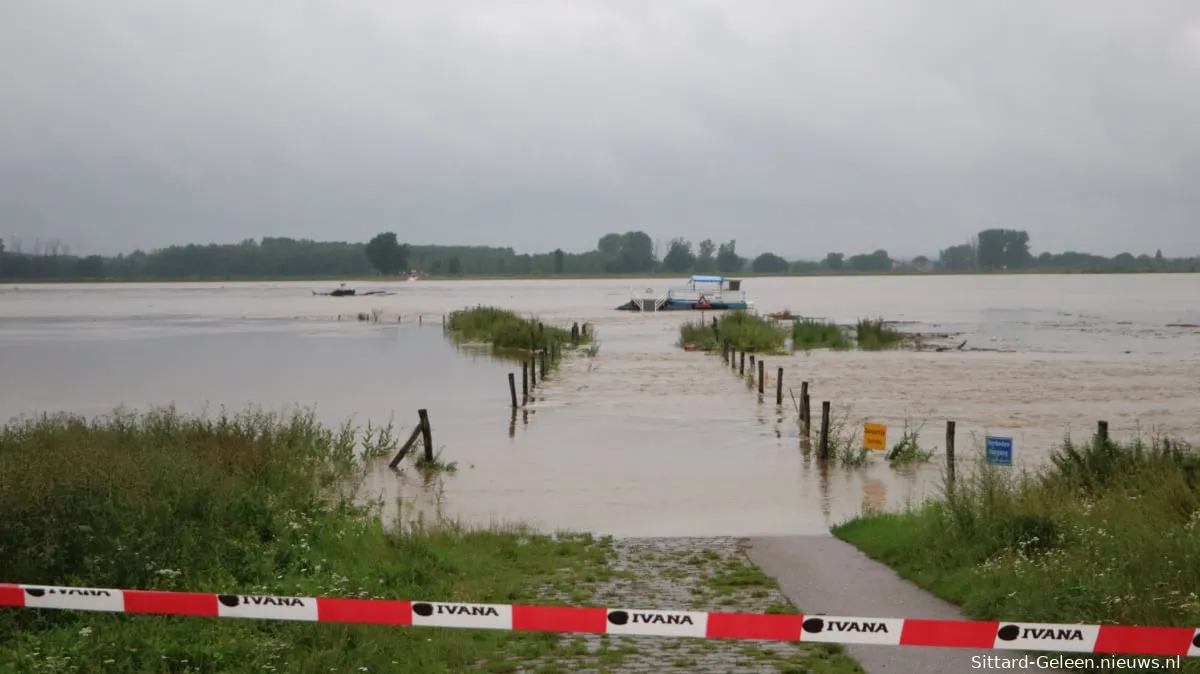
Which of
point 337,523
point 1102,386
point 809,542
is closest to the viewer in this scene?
point 337,523

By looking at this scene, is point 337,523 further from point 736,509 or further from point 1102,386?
point 1102,386

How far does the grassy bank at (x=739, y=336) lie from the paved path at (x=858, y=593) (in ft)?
114

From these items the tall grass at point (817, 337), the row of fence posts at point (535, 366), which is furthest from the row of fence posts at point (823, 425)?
the tall grass at point (817, 337)

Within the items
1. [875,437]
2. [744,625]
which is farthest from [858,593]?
[875,437]

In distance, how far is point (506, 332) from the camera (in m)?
56.5

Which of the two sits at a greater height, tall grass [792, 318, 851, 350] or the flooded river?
tall grass [792, 318, 851, 350]

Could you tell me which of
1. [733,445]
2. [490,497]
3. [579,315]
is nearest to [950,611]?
[490,497]

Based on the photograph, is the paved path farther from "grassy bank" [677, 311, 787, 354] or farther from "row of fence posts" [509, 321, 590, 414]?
"grassy bank" [677, 311, 787, 354]

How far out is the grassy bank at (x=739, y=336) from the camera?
5025 cm

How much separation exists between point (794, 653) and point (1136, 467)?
6041mm

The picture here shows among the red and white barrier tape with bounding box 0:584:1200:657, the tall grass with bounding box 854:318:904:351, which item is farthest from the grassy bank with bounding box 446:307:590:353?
the red and white barrier tape with bounding box 0:584:1200:657

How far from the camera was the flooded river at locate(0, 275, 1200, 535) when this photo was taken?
60.3 ft

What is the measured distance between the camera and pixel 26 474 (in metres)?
9.59

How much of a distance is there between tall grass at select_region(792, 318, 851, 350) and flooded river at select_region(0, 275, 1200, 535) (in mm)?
3364
